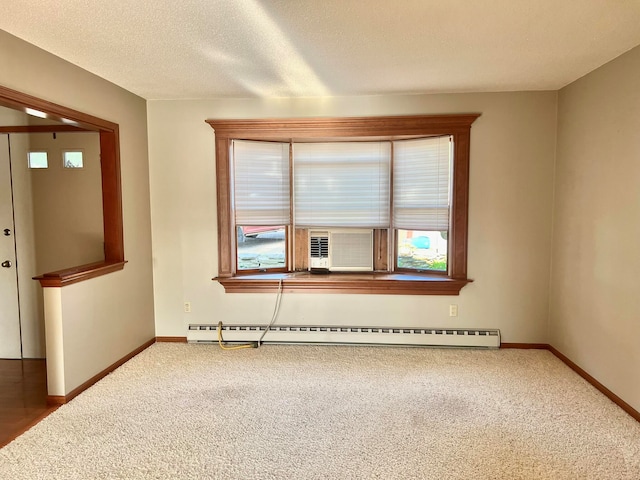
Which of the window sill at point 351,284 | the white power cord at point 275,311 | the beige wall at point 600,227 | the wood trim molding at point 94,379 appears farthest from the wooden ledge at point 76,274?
the beige wall at point 600,227

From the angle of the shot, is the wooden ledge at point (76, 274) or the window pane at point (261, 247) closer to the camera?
the wooden ledge at point (76, 274)

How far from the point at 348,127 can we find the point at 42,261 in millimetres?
3151

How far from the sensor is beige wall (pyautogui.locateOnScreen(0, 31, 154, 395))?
7.82 feet

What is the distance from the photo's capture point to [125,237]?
3320 millimetres

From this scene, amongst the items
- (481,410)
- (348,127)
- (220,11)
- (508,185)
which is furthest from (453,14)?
(481,410)

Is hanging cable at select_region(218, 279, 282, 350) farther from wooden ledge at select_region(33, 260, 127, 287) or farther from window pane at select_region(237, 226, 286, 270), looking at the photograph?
wooden ledge at select_region(33, 260, 127, 287)

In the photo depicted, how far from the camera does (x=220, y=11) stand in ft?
6.36

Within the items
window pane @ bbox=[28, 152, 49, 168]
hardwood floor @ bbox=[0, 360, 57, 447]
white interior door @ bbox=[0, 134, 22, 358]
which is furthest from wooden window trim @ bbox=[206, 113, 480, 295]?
white interior door @ bbox=[0, 134, 22, 358]

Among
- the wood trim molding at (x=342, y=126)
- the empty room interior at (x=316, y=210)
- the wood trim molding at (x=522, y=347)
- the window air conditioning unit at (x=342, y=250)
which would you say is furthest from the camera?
the window air conditioning unit at (x=342, y=250)

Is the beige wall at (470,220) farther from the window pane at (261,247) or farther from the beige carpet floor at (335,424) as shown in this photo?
the beige carpet floor at (335,424)

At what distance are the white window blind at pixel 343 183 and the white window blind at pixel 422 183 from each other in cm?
13

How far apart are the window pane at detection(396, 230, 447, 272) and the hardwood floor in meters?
3.22

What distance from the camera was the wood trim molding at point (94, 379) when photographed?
8.55 ft

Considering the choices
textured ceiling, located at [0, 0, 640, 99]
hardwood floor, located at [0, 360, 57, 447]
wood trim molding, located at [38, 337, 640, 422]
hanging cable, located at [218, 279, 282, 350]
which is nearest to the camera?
textured ceiling, located at [0, 0, 640, 99]
